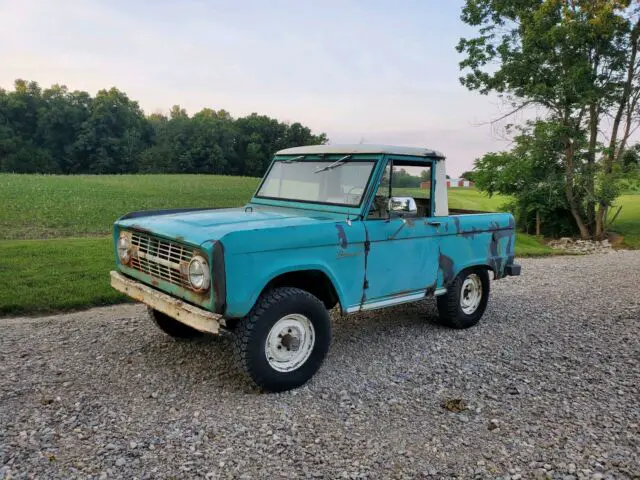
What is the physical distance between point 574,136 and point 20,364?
20854 mm

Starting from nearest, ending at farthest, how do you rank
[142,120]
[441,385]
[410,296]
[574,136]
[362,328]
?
[441,385]
[410,296]
[362,328]
[574,136]
[142,120]

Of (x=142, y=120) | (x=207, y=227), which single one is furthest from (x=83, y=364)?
(x=142, y=120)

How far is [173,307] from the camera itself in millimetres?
4227

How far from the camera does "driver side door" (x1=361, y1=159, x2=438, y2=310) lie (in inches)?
195

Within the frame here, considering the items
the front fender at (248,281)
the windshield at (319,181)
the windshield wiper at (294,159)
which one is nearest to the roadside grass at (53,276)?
the windshield at (319,181)

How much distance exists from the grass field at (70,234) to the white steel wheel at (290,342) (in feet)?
6.61

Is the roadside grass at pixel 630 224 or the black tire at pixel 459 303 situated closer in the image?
the black tire at pixel 459 303

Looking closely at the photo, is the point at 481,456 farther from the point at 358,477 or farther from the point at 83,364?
the point at 83,364

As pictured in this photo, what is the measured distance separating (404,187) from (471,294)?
2057 mm

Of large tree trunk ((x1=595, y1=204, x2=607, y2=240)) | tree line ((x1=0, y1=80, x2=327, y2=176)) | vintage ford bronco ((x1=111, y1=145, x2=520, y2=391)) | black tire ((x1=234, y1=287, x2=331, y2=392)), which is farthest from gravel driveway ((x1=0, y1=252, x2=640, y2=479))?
tree line ((x1=0, y1=80, x2=327, y2=176))

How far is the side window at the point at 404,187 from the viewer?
512cm

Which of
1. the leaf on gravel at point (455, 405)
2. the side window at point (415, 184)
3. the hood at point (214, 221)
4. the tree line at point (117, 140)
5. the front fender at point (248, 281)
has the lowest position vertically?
the leaf on gravel at point (455, 405)

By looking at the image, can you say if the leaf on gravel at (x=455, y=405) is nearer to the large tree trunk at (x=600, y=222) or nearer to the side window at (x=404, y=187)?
the side window at (x=404, y=187)

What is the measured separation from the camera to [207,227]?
14.1 feet
